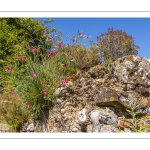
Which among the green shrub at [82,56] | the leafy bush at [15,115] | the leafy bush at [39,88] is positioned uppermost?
the green shrub at [82,56]

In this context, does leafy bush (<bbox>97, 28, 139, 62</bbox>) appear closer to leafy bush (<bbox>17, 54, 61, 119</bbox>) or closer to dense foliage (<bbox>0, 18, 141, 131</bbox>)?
dense foliage (<bbox>0, 18, 141, 131</bbox>)

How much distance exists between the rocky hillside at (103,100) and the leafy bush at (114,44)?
1354 millimetres

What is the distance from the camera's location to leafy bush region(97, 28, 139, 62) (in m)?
7.54

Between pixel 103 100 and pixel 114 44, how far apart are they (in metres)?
2.66

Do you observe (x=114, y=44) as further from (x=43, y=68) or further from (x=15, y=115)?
(x=15, y=115)

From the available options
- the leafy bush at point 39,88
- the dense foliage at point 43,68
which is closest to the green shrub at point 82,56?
the dense foliage at point 43,68

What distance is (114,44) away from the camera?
7.59 m

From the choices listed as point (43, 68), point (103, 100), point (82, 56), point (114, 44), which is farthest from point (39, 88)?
point (114, 44)

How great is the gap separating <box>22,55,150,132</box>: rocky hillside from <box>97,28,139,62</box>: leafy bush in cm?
135

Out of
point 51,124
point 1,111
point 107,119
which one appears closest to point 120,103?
Answer: point 107,119

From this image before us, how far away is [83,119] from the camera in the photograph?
5.43 meters

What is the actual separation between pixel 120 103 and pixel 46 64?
7.07 ft

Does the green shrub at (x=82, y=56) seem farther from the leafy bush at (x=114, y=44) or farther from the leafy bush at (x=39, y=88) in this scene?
the leafy bush at (x=39, y=88)

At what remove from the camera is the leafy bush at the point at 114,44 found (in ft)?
24.7
